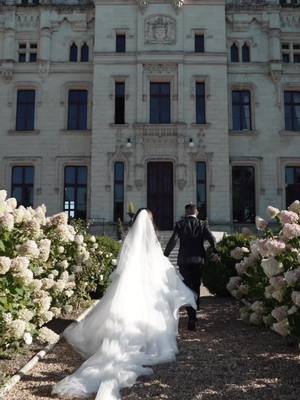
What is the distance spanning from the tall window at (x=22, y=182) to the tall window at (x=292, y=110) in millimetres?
13480

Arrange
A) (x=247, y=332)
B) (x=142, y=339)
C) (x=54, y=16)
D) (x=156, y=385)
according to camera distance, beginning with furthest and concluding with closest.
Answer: (x=54, y=16) < (x=247, y=332) < (x=142, y=339) < (x=156, y=385)

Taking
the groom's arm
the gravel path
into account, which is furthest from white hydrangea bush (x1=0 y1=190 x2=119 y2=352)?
the groom's arm

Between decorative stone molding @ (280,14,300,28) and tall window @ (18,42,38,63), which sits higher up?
decorative stone molding @ (280,14,300,28)

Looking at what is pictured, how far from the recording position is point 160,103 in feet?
81.2

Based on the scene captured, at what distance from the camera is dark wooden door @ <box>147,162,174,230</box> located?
23.9m

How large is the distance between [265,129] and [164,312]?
762 inches

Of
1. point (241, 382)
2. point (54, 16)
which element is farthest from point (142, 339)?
point (54, 16)

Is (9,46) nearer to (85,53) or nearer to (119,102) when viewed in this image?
(85,53)

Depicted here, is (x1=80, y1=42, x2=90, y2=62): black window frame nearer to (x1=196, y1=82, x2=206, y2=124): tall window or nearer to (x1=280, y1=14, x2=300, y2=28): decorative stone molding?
(x1=196, y1=82, x2=206, y2=124): tall window

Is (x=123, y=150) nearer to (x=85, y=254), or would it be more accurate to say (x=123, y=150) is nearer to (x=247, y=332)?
(x=85, y=254)

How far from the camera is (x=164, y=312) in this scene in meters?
7.03

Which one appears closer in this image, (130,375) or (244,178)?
(130,375)

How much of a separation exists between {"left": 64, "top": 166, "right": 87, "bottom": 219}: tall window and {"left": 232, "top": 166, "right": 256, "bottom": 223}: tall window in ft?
25.0

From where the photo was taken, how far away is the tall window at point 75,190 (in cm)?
2461
